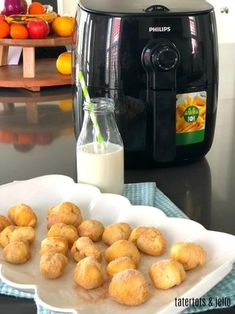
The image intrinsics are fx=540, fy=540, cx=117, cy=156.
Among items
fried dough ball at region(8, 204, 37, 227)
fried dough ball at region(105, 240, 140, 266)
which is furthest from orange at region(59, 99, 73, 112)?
fried dough ball at region(105, 240, 140, 266)

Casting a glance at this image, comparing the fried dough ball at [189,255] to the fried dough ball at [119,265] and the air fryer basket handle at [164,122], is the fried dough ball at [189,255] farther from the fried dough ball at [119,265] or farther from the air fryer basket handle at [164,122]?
the air fryer basket handle at [164,122]

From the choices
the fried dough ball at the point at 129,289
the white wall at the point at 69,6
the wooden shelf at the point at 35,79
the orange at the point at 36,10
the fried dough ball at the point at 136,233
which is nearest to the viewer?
the fried dough ball at the point at 129,289

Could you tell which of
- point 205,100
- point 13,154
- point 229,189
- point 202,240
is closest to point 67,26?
point 13,154

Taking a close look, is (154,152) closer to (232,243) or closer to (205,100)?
(205,100)

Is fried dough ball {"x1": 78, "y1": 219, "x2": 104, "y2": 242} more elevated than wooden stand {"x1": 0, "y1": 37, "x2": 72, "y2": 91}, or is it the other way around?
wooden stand {"x1": 0, "y1": 37, "x2": 72, "y2": 91}

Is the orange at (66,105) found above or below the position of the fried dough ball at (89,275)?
below

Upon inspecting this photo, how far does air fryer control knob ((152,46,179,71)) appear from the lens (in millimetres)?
791

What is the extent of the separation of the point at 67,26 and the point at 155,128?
74 centimetres

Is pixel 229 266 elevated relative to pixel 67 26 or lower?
A: lower

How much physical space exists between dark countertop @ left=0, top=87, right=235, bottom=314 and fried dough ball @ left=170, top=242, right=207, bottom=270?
58 millimetres

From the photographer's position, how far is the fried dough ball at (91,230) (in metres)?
0.62

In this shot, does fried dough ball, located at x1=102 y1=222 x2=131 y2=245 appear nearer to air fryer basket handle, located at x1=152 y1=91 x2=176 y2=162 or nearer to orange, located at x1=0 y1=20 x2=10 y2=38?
air fryer basket handle, located at x1=152 y1=91 x2=176 y2=162

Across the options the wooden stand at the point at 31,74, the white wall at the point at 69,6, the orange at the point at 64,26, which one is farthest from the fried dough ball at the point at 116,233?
the white wall at the point at 69,6

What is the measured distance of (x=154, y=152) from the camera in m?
0.85
